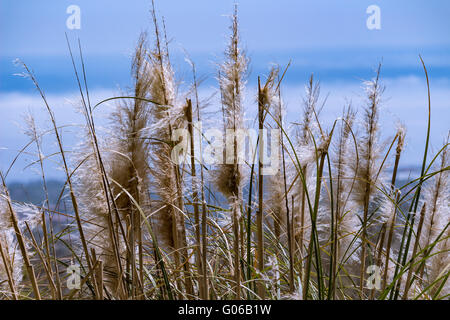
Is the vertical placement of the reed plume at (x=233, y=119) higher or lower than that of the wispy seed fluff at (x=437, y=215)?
higher

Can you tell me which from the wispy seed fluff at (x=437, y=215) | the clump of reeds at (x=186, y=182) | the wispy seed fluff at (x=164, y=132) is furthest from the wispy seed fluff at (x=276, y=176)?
the wispy seed fluff at (x=437, y=215)

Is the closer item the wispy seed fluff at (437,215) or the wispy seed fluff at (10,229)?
the wispy seed fluff at (10,229)

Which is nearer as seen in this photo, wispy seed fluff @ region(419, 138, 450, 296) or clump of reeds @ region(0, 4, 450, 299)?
clump of reeds @ region(0, 4, 450, 299)

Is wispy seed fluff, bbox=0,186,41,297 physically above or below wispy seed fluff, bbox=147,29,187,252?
below

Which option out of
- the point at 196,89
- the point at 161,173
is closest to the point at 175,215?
the point at 161,173

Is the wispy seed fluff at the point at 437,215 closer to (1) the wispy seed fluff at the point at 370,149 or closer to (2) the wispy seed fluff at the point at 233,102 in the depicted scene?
(1) the wispy seed fluff at the point at 370,149

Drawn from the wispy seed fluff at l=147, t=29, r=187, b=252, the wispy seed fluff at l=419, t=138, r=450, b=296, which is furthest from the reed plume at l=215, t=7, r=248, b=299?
the wispy seed fluff at l=419, t=138, r=450, b=296

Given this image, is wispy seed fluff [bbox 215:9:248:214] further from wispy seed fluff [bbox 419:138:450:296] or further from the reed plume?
wispy seed fluff [bbox 419:138:450:296]

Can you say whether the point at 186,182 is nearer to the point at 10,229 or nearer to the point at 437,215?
the point at 10,229

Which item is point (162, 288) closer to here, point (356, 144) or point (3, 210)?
point (3, 210)

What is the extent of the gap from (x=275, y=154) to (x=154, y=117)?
0.32 m

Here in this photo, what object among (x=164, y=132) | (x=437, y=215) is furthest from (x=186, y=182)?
(x=437, y=215)

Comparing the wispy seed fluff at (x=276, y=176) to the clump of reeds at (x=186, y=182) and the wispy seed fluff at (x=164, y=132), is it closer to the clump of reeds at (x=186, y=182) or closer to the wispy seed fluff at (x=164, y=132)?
the clump of reeds at (x=186, y=182)
